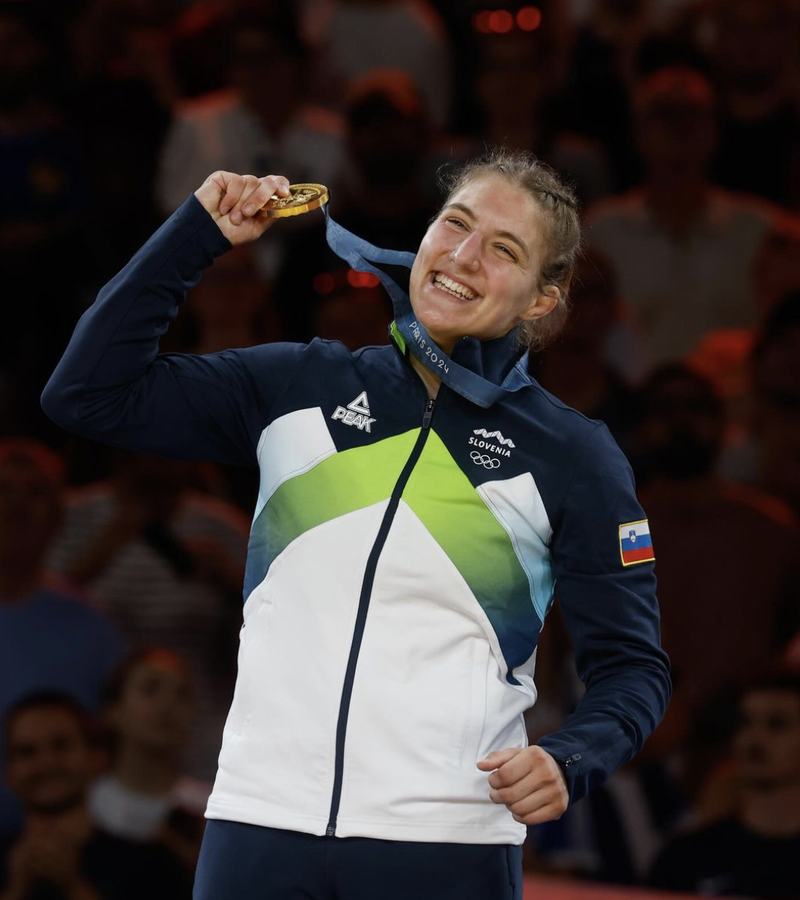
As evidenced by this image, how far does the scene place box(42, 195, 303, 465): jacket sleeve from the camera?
2297mm

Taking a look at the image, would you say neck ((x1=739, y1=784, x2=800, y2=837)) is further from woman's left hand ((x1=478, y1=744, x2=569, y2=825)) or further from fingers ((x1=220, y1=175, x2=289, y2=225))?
fingers ((x1=220, y1=175, x2=289, y2=225))

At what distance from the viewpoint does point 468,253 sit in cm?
246

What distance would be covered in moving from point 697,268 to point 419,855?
405 centimetres

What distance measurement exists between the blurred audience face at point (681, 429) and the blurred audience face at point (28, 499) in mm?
2010

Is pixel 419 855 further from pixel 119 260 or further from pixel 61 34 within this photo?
pixel 61 34

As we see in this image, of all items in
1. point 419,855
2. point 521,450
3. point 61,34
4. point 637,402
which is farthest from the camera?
point 61,34

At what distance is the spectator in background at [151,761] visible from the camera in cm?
478

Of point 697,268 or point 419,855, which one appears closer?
point 419,855

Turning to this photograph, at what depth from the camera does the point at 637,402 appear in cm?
519

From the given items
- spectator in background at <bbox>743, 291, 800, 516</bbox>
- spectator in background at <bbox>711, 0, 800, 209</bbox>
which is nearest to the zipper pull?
spectator in background at <bbox>743, 291, 800, 516</bbox>

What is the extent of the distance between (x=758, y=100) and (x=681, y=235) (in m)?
0.65

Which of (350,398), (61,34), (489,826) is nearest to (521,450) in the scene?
(350,398)

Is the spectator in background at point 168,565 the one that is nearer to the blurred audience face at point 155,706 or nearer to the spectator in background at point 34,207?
the blurred audience face at point 155,706

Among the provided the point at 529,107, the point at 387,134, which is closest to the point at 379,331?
the point at 387,134
